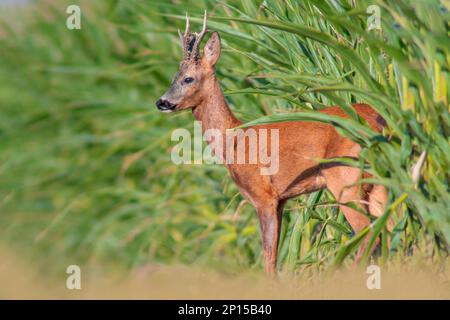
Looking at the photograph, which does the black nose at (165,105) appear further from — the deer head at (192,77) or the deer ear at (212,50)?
the deer ear at (212,50)

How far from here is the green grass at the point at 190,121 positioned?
4.29m

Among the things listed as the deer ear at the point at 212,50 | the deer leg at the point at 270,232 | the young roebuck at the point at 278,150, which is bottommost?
the deer leg at the point at 270,232

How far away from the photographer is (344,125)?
440 cm

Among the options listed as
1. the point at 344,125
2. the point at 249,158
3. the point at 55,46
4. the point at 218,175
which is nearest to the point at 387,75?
the point at 344,125

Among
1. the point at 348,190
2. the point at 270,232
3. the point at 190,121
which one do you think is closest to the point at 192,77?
the point at 270,232

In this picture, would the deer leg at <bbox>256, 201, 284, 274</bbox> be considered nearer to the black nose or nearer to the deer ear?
the black nose

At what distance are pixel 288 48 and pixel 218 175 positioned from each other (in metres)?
2.17

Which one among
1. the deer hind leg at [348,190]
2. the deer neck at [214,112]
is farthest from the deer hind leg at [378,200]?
the deer neck at [214,112]

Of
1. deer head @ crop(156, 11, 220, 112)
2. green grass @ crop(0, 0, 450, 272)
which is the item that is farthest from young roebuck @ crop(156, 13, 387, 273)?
green grass @ crop(0, 0, 450, 272)

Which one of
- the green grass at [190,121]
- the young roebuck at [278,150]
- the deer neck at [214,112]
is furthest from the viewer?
the deer neck at [214,112]

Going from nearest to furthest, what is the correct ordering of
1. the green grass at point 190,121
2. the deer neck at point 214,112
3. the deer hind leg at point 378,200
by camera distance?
the green grass at point 190,121 → the deer hind leg at point 378,200 → the deer neck at point 214,112

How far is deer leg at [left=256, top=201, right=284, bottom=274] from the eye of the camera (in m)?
5.34

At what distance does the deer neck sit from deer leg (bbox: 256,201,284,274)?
44cm

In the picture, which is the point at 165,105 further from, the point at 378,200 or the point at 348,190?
the point at 378,200
